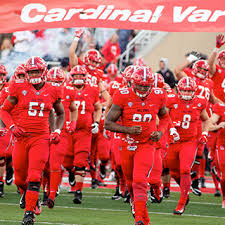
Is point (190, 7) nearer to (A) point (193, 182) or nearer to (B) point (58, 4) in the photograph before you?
(B) point (58, 4)

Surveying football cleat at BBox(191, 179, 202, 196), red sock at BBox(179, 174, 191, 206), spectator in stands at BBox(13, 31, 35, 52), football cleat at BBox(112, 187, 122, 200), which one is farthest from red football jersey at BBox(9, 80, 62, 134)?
spectator in stands at BBox(13, 31, 35, 52)

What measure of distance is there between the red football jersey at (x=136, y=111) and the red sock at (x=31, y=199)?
49.5 inches

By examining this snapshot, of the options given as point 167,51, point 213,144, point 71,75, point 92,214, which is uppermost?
point 167,51

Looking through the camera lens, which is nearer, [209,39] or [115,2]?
[115,2]

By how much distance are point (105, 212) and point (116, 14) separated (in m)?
3.14

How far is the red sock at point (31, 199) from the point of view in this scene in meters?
8.54

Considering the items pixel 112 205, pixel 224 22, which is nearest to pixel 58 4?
pixel 224 22

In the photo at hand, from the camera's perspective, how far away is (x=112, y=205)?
37.7ft

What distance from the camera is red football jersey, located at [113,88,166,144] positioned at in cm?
852

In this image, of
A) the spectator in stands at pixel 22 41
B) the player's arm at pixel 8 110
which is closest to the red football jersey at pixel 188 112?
the player's arm at pixel 8 110

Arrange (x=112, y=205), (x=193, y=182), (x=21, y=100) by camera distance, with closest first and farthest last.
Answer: (x=21, y=100) → (x=112, y=205) → (x=193, y=182)

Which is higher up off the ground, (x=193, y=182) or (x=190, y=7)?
(x=190, y=7)

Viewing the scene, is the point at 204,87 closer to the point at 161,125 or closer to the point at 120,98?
the point at 161,125

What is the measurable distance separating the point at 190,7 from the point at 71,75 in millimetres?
3833
